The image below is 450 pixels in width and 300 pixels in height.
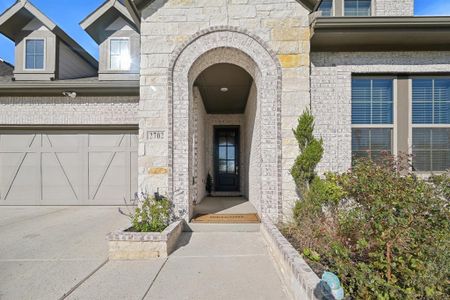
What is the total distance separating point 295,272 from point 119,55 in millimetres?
7552

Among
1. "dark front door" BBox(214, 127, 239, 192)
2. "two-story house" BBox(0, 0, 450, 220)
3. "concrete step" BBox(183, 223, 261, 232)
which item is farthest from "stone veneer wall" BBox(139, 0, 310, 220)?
"dark front door" BBox(214, 127, 239, 192)

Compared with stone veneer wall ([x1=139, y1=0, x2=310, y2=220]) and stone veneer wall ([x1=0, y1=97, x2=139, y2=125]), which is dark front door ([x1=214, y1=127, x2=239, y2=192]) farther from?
stone veneer wall ([x1=139, y1=0, x2=310, y2=220])

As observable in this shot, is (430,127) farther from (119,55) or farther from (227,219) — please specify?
(119,55)

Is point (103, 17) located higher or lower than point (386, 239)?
higher

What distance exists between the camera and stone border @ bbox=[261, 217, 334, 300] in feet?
7.04

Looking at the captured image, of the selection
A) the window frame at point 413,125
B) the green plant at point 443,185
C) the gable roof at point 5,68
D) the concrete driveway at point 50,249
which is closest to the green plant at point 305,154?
the green plant at point 443,185

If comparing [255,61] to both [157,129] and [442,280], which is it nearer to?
[157,129]

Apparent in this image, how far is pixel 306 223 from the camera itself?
3.74 meters

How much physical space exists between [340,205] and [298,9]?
3994 millimetres

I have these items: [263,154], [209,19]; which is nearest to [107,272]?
[263,154]

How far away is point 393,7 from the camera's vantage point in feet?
20.5

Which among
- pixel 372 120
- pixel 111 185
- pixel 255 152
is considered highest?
pixel 372 120

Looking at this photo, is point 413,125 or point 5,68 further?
point 5,68

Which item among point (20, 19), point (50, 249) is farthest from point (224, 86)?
point (20, 19)
